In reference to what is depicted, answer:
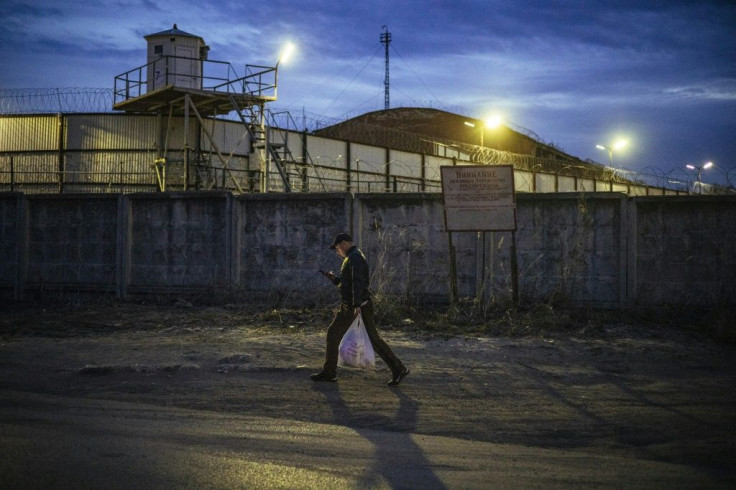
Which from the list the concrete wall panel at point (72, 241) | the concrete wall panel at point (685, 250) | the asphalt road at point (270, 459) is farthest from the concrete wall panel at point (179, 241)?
the concrete wall panel at point (685, 250)

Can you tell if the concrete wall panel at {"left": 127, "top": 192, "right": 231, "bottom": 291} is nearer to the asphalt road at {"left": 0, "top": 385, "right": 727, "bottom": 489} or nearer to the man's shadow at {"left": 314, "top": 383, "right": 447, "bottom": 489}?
the man's shadow at {"left": 314, "top": 383, "right": 447, "bottom": 489}

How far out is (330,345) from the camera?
6.73 meters

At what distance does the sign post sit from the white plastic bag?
145 inches

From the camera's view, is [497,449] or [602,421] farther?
[602,421]

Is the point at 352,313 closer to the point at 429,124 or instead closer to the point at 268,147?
the point at 268,147

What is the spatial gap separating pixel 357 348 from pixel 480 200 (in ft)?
13.6

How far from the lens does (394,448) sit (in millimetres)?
4613

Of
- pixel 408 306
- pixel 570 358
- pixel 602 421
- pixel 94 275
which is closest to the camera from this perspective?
pixel 602 421

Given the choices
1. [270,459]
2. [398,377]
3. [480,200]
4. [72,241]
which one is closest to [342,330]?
[398,377]

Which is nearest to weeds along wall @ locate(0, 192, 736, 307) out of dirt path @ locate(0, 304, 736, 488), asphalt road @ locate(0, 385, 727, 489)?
dirt path @ locate(0, 304, 736, 488)

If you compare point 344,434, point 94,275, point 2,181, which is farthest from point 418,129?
point 344,434

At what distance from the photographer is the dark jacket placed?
21.7 ft

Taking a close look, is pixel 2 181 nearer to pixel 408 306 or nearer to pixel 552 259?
pixel 408 306

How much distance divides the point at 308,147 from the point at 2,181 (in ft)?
41.1
